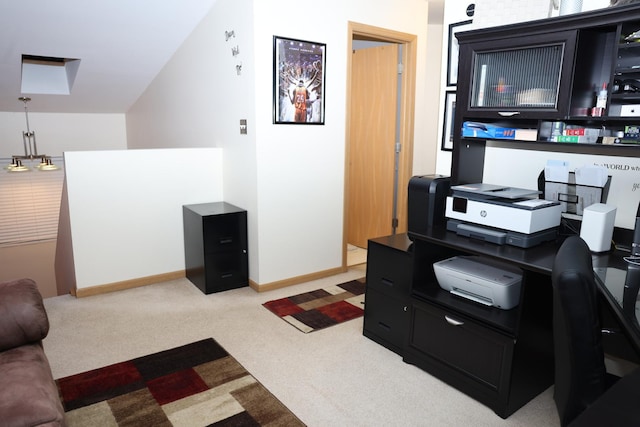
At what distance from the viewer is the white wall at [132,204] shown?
3.42m

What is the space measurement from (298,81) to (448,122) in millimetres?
1187

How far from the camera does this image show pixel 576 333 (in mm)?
1310

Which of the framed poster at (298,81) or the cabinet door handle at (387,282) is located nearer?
A: the cabinet door handle at (387,282)

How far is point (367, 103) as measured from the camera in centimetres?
459

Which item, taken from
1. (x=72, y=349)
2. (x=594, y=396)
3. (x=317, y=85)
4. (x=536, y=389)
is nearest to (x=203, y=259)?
(x=72, y=349)

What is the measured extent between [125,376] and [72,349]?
521 millimetres

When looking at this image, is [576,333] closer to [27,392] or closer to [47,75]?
[27,392]

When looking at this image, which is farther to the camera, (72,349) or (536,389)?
(72,349)

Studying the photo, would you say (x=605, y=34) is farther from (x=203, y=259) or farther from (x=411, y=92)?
(x=203, y=259)

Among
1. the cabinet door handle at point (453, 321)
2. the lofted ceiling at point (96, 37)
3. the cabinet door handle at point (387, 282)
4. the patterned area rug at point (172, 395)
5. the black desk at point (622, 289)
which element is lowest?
the patterned area rug at point (172, 395)

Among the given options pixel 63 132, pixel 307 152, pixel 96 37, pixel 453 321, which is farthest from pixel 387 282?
pixel 63 132

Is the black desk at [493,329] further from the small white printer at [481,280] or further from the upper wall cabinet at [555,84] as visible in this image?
the upper wall cabinet at [555,84]

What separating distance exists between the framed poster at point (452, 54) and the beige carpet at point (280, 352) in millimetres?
1689

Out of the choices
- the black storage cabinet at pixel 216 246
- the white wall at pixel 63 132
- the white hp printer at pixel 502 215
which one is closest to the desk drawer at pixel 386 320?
the white hp printer at pixel 502 215
